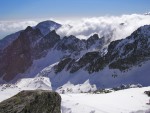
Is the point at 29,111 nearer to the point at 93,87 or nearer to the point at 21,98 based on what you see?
the point at 21,98

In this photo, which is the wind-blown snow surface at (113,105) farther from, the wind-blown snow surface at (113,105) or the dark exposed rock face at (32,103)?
the dark exposed rock face at (32,103)

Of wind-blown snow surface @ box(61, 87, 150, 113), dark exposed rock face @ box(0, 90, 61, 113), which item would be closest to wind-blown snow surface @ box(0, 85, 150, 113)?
wind-blown snow surface @ box(61, 87, 150, 113)

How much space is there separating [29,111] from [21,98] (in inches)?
37.2

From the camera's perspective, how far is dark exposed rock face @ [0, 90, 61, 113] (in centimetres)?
1705

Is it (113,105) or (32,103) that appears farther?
(113,105)

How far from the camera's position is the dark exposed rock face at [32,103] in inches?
671

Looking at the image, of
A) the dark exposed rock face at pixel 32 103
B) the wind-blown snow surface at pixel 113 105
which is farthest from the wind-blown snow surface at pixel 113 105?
the dark exposed rock face at pixel 32 103

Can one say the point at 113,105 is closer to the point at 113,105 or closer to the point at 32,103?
the point at 113,105

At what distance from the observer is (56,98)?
2109 centimetres

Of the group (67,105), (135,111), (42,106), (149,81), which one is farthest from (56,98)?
(149,81)

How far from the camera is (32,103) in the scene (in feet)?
59.3

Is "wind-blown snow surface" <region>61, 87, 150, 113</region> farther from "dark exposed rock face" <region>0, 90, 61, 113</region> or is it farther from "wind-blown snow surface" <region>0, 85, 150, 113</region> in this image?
"dark exposed rock face" <region>0, 90, 61, 113</region>

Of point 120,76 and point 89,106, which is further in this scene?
point 120,76

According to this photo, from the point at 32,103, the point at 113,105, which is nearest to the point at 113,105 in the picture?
the point at 113,105
